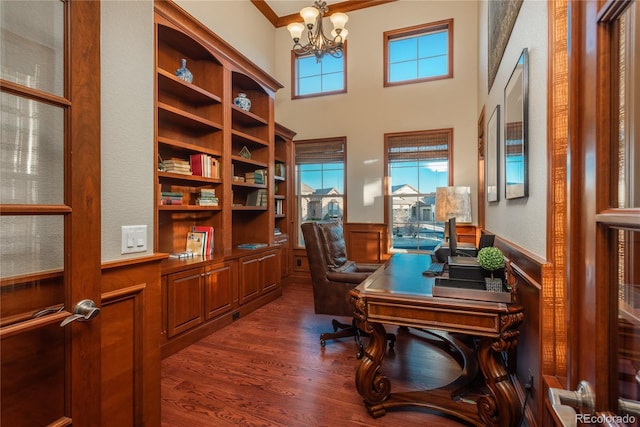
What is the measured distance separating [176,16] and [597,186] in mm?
3393

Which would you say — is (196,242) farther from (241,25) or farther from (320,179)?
(241,25)

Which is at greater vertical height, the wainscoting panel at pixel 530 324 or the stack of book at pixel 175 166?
the stack of book at pixel 175 166

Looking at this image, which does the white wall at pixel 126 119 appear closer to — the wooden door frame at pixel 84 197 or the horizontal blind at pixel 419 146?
the wooden door frame at pixel 84 197

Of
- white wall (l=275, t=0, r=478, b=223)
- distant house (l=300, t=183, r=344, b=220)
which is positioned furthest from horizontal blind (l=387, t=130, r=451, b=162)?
distant house (l=300, t=183, r=344, b=220)

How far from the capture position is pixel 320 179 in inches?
204

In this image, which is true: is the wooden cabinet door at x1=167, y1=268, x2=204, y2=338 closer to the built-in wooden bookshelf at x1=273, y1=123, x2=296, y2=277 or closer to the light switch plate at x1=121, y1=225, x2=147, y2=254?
the light switch plate at x1=121, y1=225, x2=147, y2=254

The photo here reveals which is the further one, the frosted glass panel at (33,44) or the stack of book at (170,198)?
the stack of book at (170,198)

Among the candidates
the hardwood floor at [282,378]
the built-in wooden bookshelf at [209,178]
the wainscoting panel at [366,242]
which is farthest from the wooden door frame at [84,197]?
the wainscoting panel at [366,242]

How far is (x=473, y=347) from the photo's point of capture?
8.13 feet

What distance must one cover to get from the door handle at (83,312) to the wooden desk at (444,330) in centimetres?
124

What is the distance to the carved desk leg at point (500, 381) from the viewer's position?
1.44 metres

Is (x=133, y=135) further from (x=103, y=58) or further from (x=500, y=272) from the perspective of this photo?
(x=500, y=272)

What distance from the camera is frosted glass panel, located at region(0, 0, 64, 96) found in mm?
885

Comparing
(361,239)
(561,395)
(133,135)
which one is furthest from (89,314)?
(361,239)
